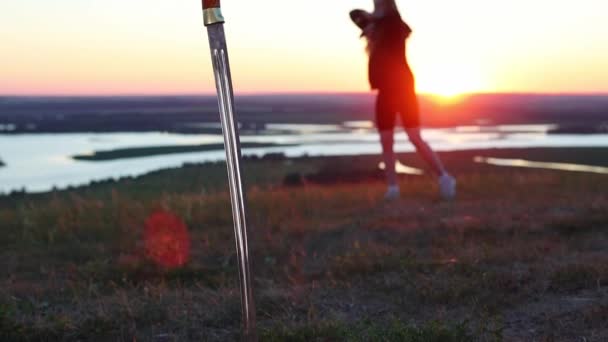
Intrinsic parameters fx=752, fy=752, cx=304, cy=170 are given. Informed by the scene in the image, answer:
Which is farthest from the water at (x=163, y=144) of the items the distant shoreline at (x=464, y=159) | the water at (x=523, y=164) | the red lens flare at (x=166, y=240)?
the red lens flare at (x=166, y=240)

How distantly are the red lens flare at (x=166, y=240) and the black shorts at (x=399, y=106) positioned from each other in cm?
260

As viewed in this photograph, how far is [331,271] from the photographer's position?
5.41 metres

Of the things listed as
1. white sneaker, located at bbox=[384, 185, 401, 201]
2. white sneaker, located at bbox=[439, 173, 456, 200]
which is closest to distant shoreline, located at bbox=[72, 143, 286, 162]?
white sneaker, located at bbox=[384, 185, 401, 201]

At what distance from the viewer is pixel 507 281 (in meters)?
4.78

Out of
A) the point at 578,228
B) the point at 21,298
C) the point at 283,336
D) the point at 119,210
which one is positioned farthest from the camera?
the point at 119,210

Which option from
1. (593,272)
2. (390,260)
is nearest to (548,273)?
(593,272)

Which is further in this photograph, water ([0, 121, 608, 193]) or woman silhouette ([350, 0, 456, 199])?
water ([0, 121, 608, 193])

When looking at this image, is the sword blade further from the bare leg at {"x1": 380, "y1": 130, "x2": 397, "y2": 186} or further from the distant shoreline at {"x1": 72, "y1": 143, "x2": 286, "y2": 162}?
the distant shoreline at {"x1": 72, "y1": 143, "x2": 286, "y2": 162}

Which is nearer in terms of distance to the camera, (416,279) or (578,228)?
(416,279)

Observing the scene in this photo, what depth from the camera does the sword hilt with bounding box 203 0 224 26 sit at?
2.73 m

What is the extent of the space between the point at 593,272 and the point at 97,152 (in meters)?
61.7

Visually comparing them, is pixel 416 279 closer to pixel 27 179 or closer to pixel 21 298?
pixel 21 298

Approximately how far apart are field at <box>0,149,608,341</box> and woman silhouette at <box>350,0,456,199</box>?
0.42 meters

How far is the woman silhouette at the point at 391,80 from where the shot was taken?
814cm
